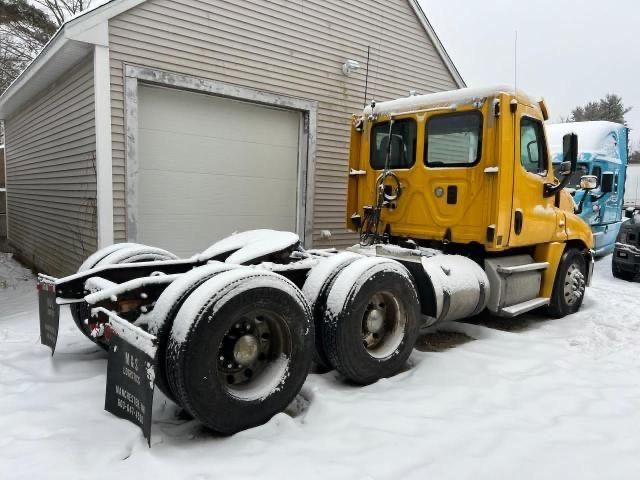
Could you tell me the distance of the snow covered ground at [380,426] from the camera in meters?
2.62

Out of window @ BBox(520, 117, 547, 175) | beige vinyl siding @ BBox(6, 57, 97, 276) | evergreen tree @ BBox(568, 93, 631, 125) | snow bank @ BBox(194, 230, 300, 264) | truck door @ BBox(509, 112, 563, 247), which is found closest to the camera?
snow bank @ BBox(194, 230, 300, 264)

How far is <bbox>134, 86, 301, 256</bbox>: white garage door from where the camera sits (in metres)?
7.12

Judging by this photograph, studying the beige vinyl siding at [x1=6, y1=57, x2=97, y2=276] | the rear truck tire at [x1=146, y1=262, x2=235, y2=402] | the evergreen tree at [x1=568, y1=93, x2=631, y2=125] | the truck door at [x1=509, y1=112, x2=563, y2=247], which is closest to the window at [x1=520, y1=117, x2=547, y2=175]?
the truck door at [x1=509, y1=112, x2=563, y2=247]

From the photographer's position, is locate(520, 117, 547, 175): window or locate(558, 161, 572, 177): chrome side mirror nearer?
locate(520, 117, 547, 175): window

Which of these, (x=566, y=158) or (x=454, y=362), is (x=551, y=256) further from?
(x=454, y=362)

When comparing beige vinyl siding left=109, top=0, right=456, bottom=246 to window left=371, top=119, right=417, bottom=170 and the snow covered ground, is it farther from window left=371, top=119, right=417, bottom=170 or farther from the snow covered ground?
the snow covered ground

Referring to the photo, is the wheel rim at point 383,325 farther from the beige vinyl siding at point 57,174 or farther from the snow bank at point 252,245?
the beige vinyl siding at point 57,174

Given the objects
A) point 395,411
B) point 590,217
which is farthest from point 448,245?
point 590,217

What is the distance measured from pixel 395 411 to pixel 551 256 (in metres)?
3.54

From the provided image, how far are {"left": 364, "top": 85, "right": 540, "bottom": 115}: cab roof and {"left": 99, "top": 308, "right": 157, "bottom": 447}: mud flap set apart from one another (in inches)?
154

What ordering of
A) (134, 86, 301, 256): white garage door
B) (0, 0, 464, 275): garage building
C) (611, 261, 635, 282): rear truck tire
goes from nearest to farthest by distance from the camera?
(0, 0, 464, 275): garage building, (134, 86, 301, 256): white garage door, (611, 261, 635, 282): rear truck tire

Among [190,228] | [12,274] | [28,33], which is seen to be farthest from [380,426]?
[28,33]

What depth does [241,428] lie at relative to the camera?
3.01m

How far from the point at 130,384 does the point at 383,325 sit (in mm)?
2096
